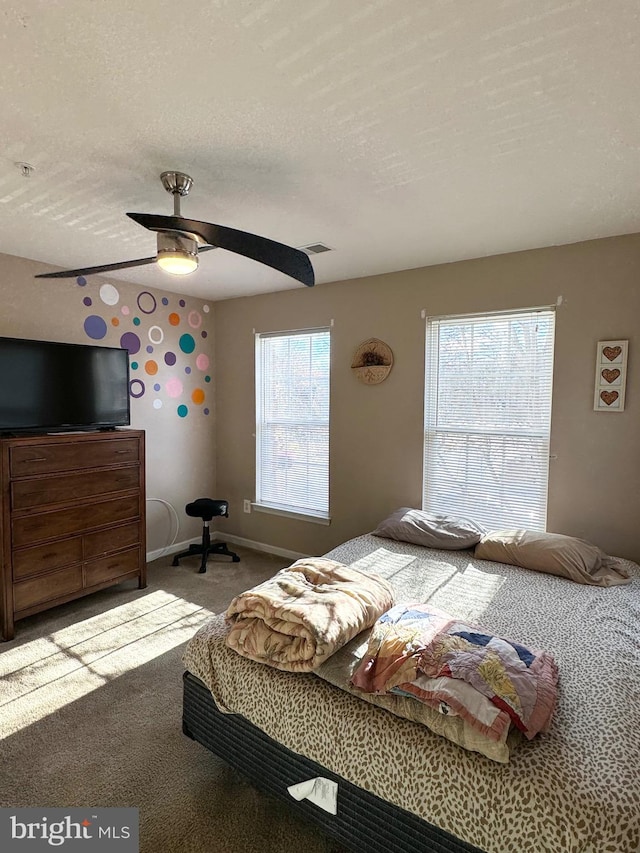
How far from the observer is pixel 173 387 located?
14.0 ft

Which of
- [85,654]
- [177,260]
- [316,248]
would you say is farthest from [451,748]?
[316,248]

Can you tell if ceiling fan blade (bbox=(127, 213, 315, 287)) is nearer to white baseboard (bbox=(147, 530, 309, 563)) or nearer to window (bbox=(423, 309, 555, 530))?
window (bbox=(423, 309, 555, 530))

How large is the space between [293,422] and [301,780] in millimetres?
2966

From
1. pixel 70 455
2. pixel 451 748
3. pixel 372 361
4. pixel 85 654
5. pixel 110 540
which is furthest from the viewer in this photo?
pixel 372 361

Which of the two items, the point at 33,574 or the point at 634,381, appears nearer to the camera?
the point at 634,381

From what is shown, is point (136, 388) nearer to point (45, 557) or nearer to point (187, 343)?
point (187, 343)

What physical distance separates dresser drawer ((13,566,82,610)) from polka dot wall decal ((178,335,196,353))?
2163 mm

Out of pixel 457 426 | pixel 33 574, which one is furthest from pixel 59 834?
pixel 457 426

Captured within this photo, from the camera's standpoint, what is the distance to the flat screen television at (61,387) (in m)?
2.89

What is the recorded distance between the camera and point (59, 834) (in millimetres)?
1504

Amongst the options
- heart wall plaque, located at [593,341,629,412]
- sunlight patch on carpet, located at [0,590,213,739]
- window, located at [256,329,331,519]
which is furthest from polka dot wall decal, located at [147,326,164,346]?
heart wall plaque, located at [593,341,629,412]

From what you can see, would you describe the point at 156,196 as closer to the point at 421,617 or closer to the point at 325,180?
the point at 325,180

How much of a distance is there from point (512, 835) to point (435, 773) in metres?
0.21

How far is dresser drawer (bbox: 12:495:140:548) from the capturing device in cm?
281
